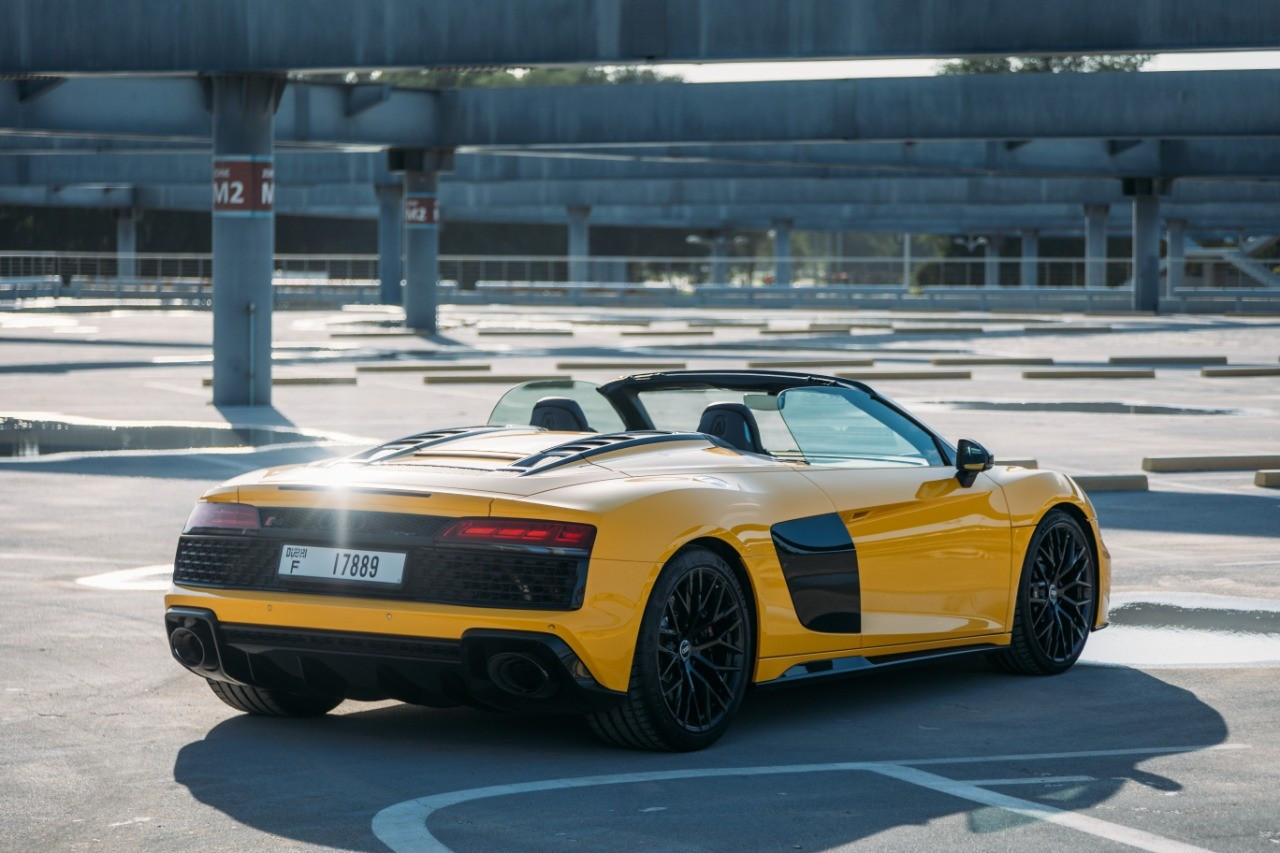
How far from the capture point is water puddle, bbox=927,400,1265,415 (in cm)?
2272

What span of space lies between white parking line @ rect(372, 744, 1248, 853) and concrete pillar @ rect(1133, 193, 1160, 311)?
5232 cm

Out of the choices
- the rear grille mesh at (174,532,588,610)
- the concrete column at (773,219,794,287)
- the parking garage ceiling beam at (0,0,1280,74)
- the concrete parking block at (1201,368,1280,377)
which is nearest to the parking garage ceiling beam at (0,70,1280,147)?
the concrete parking block at (1201,368,1280,377)

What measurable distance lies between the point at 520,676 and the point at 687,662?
57 centimetres

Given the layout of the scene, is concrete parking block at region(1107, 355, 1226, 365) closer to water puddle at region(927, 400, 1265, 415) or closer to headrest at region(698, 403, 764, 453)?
water puddle at region(927, 400, 1265, 415)

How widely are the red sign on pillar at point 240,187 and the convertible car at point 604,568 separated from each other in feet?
55.3

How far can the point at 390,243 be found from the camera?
63.7 metres

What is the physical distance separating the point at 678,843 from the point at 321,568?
1.67 metres

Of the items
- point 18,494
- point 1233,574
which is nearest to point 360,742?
point 1233,574

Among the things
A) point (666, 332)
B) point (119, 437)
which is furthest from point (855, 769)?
point (666, 332)

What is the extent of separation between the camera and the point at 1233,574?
10.5m

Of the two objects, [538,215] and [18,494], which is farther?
[538,215]

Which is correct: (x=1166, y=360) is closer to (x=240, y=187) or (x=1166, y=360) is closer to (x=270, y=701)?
(x=240, y=187)

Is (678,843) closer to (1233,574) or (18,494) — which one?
(1233,574)

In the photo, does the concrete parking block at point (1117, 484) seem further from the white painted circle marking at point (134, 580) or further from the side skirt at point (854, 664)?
the side skirt at point (854, 664)
